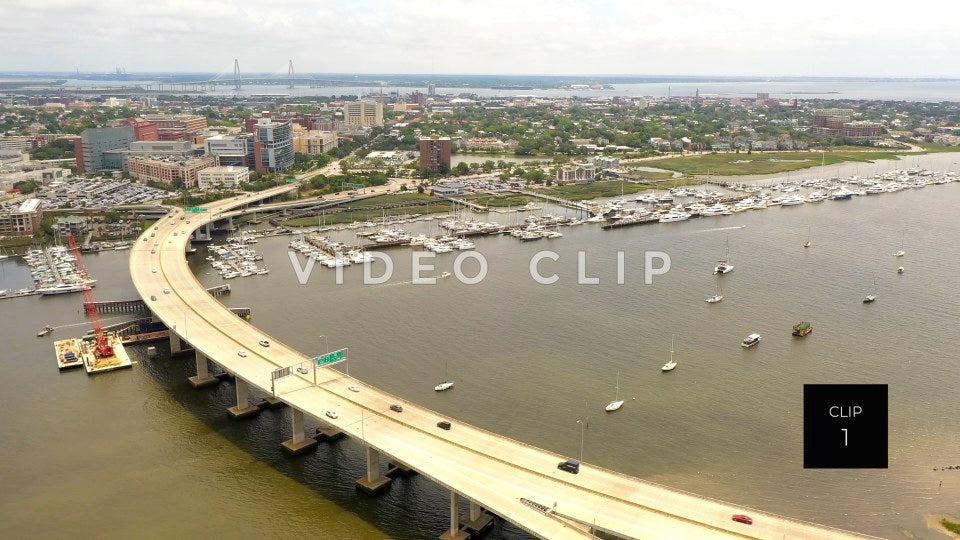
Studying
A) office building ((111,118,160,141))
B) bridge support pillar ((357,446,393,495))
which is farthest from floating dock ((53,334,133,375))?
office building ((111,118,160,141))

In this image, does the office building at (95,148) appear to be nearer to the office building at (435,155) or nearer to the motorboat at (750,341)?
the office building at (435,155)

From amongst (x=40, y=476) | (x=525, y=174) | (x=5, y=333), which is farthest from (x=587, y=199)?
(x=40, y=476)

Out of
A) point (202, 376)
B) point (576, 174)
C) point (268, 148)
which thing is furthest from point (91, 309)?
point (576, 174)

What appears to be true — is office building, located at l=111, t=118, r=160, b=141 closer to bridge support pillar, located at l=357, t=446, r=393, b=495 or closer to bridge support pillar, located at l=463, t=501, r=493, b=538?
bridge support pillar, located at l=357, t=446, r=393, b=495

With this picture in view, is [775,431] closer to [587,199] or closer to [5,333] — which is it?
[5,333]

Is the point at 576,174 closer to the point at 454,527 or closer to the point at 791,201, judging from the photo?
the point at 791,201
